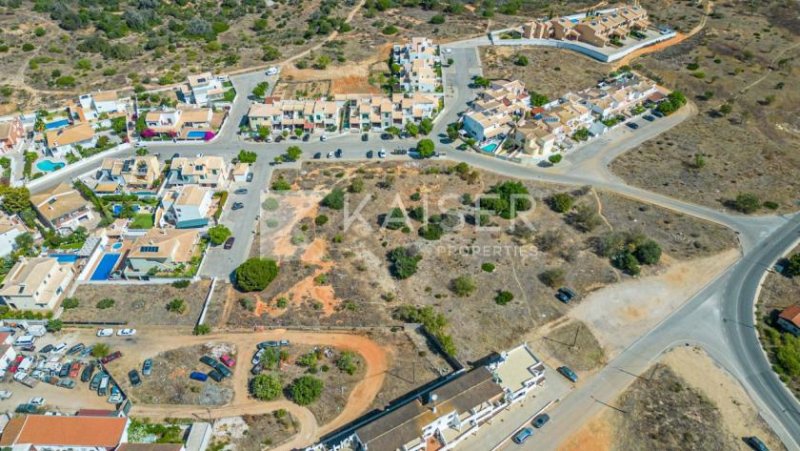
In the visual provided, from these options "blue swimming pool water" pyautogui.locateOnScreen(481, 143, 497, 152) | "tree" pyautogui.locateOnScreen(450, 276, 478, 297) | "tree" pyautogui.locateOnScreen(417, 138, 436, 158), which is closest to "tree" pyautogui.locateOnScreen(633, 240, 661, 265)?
"tree" pyautogui.locateOnScreen(450, 276, 478, 297)

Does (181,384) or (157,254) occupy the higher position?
(157,254)

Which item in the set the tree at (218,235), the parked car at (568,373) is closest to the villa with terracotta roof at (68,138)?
the tree at (218,235)

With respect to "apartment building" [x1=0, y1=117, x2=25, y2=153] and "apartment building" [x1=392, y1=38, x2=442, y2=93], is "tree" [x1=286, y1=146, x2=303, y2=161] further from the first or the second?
"apartment building" [x1=0, y1=117, x2=25, y2=153]

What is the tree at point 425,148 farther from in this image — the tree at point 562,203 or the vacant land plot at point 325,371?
the vacant land plot at point 325,371

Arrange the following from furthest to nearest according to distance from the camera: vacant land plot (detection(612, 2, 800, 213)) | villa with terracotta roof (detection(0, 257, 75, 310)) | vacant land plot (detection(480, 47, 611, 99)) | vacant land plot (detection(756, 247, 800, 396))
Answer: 1. vacant land plot (detection(480, 47, 611, 99))
2. vacant land plot (detection(612, 2, 800, 213))
3. villa with terracotta roof (detection(0, 257, 75, 310))
4. vacant land plot (detection(756, 247, 800, 396))

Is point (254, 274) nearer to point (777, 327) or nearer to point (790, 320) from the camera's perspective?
point (777, 327)

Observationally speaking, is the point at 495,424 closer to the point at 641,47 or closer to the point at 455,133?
the point at 455,133

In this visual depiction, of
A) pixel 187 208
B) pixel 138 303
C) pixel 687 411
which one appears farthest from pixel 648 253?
pixel 138 303

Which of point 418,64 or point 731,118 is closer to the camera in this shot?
point 731,118
